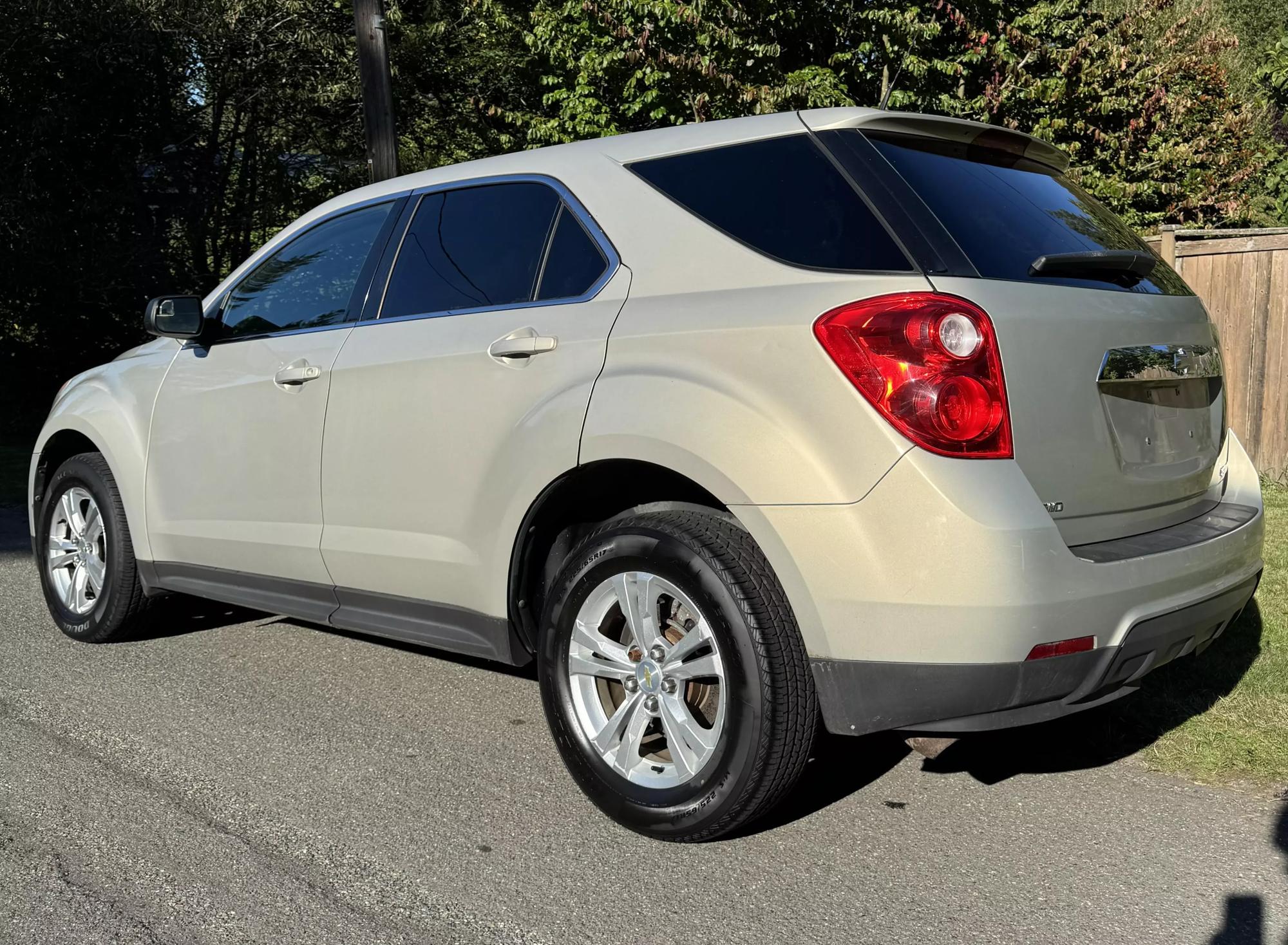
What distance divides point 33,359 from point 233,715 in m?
13.2

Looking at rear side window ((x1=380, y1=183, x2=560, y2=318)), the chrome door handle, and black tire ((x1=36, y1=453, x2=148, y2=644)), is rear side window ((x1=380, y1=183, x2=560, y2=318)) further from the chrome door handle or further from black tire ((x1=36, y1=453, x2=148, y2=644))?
black tire ((x1=36, y1=453, x2=148, y2=644))

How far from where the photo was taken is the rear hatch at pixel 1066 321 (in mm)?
2738

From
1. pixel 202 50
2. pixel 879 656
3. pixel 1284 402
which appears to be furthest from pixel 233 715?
pixel 202 50

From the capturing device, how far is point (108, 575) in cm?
504

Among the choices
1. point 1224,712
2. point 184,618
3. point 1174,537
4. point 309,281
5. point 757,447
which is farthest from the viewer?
point 184,618

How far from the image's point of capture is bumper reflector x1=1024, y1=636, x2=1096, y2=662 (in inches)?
103

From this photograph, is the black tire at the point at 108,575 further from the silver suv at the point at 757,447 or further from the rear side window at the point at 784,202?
the rear side window at the point at 784,202

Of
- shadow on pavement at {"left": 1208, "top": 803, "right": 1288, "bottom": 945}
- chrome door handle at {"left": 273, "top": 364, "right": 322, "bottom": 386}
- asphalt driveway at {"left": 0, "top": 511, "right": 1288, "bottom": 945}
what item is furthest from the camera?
chrome door handle at {"left": 273, "top": 364, "right": 322, "bottom": 386}

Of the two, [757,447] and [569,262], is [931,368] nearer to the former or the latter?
[757,447]

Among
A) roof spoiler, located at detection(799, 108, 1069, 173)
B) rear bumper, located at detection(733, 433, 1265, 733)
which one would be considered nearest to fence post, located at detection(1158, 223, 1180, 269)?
roof spoiler, located at detection(799, 108, 1069, 173)

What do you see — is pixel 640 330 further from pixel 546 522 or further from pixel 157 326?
pixel 157 326

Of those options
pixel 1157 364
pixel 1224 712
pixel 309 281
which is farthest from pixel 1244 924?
pixel 309 281

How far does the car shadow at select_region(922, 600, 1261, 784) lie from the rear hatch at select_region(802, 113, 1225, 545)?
3.07 feet

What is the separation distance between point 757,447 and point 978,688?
745 millimetres
